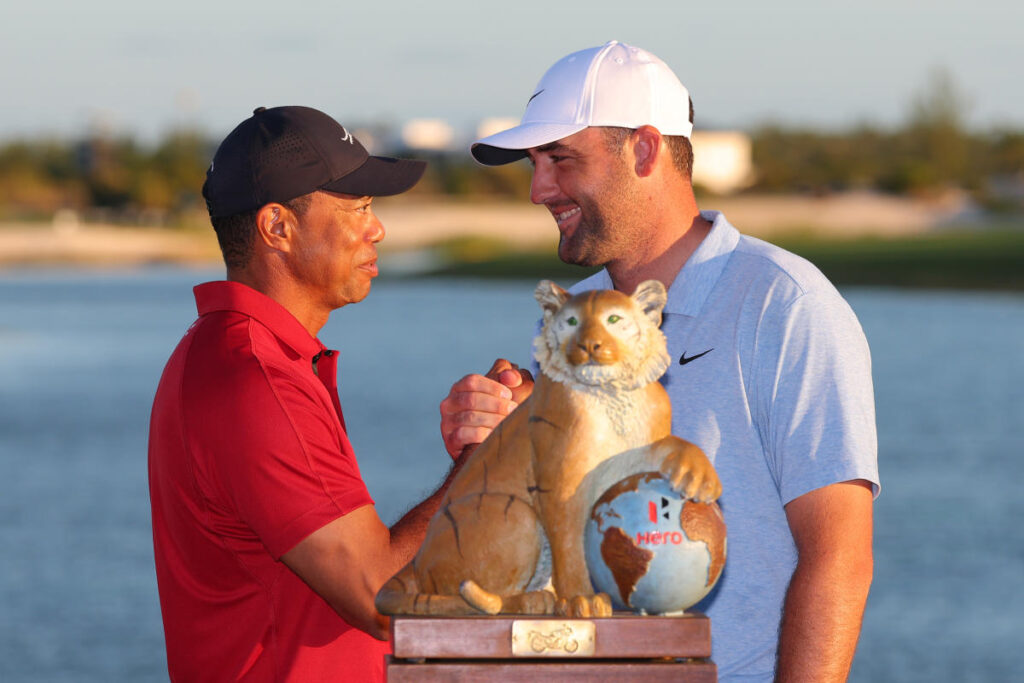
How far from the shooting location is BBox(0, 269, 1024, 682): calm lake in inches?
474

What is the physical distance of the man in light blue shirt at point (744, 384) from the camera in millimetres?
3100

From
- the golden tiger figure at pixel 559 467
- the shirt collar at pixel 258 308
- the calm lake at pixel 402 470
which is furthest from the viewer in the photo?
the calm lake at pixel 402 470

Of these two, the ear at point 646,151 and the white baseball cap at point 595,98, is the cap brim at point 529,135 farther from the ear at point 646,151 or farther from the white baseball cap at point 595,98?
the ear at point 646,151

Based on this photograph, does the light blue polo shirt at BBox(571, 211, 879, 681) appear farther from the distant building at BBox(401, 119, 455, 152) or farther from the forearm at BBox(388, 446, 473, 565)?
the distant building at BBox(401, 119, 455, 152)

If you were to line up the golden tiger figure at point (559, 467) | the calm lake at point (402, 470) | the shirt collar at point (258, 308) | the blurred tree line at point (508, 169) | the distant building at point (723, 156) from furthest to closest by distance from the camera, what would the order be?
1. the distant building at point (723, 156)
2. the blurred tree line at point (508, 169)
3. the calm lake at point (402, 470)
4. the shirt collar at point (258, 308)
5. the golden tiger figure at point (559, 467)

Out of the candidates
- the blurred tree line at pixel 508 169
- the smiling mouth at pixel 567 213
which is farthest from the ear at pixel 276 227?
the blurred tree line at pixel 508 169

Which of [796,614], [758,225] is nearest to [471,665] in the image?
[796,614]

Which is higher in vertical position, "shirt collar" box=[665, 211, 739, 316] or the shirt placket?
"shirt collar" box=[665, 211, 739, 316]

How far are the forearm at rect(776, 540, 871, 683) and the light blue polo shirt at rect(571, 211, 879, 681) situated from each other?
0.12 metres

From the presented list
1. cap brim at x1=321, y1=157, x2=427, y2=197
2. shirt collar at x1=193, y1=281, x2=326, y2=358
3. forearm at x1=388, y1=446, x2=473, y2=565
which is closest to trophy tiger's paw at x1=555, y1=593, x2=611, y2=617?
forearm at x1=388, y1=446, x2=473, y2=565

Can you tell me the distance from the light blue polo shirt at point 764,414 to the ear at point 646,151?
345 mm

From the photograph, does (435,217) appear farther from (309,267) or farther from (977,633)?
(309,267)

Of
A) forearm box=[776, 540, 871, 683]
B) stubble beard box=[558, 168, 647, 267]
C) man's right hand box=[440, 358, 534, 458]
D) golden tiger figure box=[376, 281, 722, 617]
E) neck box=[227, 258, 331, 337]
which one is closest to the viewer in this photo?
golden tiger figure box=[376, 281, 722, 617]

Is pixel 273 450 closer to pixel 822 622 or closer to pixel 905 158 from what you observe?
pixel 822 622
